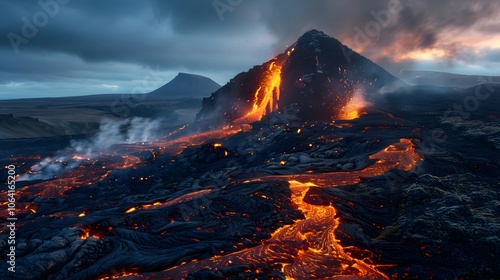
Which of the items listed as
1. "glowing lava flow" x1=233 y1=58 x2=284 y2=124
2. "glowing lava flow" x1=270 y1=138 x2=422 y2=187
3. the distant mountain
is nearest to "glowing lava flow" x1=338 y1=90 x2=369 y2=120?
"glowing lava flow" x1=233 y1=58 x2=284 y2=124

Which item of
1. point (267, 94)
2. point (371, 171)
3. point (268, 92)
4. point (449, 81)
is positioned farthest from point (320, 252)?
point (449, 81)

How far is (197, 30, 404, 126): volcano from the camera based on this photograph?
32.4 m

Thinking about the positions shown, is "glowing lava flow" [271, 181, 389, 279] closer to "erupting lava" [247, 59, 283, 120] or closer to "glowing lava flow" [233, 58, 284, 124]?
"glowing lava flow" [233, 58, 284, 124]

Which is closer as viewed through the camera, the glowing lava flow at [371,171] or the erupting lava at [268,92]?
the glowing lava flow at [371,171]

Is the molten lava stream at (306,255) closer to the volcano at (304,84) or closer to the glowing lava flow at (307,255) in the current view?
the glowing lava flow at (307,255)

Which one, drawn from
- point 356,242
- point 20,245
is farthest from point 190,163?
point 356,242

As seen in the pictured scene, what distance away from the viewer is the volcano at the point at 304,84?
1277 inches

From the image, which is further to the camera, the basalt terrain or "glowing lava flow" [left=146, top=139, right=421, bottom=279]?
the basalt terrain

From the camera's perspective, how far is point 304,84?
108 feet

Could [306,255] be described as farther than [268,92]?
No

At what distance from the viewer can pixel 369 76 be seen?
38.9m

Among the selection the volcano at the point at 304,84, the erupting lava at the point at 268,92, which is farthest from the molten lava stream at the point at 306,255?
the erupting lava at the point at 268,92

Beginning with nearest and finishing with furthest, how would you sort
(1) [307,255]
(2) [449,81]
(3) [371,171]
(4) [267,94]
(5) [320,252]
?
(1) [307,255], (5) [320,252], (3) [371,171], (4) [267,94], (2) [449,81]

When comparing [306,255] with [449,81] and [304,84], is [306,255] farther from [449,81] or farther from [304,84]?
[449,81]
